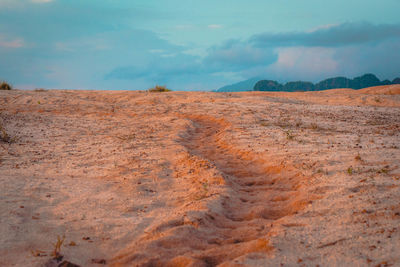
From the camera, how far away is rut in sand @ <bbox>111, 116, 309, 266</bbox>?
2629 mm

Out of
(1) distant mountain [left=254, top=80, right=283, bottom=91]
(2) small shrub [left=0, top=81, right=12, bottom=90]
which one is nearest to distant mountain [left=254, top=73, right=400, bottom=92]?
(1) distant mountain [left=254, top=80, right=283, bottom=91]

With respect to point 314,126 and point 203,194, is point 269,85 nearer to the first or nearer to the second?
point 314,126

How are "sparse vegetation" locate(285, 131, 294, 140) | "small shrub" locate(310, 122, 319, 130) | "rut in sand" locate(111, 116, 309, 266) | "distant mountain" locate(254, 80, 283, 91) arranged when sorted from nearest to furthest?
"rut in sand" locate(111, 116, 309, 266)
"sparse vegetation" locate(285, 131, 294, 140)
"small shrub" locate(310, 122, 319, 130)
"distant mountain" locate(254, 80, 283, 91)

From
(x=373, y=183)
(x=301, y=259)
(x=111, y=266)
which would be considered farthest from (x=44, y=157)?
(x=373, y=183)

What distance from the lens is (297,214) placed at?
3266mm

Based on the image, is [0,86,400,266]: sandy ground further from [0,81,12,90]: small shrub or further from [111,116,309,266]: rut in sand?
[0,81,12,90]: small shrub

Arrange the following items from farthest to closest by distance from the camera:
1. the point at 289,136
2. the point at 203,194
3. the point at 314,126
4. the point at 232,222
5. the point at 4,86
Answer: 1. the point at 4,86
2. the point at 314,126
3. the point at 289,136
4. the point at 203,194
5. the point at 232,222

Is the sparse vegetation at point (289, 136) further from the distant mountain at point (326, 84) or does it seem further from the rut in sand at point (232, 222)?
the distant mountain at point (326, 84)

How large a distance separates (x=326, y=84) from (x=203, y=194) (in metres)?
44.5

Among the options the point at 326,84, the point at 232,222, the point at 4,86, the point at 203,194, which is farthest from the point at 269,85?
the point at 232,222

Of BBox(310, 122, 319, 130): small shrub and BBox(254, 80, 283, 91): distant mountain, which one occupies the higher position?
BBox(254, 80, 283, 91): distant mountain

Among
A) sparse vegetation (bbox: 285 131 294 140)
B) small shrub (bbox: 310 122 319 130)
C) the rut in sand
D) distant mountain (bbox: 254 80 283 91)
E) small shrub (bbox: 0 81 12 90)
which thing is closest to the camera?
the rut in sand

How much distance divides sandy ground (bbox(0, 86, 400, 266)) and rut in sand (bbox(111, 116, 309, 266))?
13 millimetres

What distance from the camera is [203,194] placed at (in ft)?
12.9
